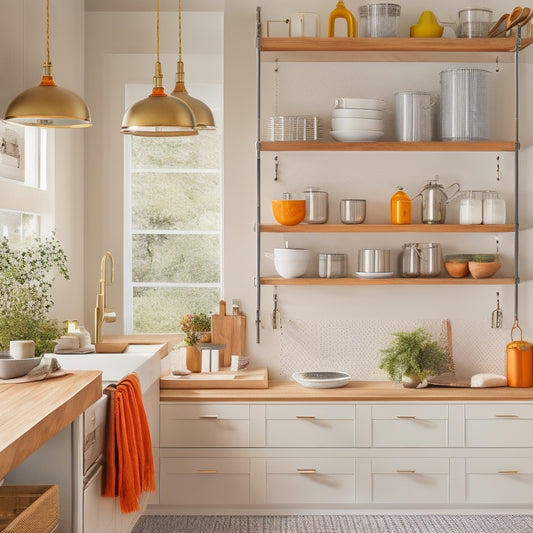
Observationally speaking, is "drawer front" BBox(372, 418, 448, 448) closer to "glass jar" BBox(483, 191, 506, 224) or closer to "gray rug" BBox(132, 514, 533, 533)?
"gray rug" BBox(132, 514, 533, 533)

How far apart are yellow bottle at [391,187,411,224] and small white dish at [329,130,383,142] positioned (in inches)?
13.4

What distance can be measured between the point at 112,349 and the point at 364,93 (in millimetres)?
2007

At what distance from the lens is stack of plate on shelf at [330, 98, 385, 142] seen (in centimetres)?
423

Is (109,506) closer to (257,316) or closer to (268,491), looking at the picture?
(268,491)

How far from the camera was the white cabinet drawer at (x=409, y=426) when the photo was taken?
13.3 feet

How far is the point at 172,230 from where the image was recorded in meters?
5.04

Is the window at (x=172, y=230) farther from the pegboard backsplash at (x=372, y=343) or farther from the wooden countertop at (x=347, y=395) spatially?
the wooden countertop at (x=347, y=395)

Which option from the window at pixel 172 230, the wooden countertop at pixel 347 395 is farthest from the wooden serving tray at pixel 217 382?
the window at pixel 172 230

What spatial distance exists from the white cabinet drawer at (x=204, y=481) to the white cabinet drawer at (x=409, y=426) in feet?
2.33

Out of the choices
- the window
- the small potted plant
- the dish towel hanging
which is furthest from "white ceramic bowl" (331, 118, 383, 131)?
the dish towel hanging

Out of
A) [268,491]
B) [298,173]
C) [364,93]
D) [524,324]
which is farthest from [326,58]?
[268,491]

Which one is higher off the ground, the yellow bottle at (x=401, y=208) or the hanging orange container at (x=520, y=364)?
the yellow bottle at (x=401, y=208)

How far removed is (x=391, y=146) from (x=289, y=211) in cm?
65

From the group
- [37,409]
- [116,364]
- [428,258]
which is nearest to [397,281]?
[428,258]
